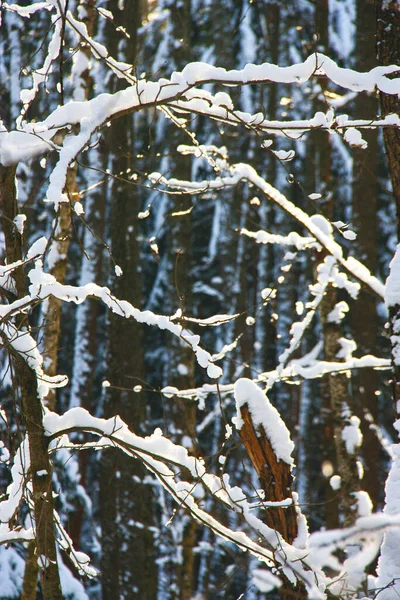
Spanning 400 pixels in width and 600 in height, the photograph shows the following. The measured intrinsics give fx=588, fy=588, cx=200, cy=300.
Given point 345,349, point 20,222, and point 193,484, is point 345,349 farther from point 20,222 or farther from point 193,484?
point 20,222

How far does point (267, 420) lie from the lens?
3.64m

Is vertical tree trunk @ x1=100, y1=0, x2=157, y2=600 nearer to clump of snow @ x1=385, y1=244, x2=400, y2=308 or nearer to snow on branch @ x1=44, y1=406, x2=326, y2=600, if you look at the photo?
snow on branch @ x1=44, y1=406, x2=326, y2=600

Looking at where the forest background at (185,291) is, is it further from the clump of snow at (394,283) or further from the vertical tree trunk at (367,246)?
the clump of snow at (394,283)

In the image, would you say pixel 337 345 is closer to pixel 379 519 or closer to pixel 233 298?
pixel 379 519

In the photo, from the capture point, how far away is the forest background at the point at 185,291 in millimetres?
3391

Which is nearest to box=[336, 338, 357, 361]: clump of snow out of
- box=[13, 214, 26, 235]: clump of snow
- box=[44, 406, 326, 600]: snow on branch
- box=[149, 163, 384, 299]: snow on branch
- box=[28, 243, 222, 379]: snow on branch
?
box=[149, 163, 384, 299]: snow on branch

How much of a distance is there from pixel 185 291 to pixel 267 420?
6.63 ft

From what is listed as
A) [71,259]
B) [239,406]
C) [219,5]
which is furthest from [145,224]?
[239,406]

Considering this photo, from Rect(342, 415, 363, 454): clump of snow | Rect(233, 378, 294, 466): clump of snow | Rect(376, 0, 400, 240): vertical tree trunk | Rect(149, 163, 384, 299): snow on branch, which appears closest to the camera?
Rect(233, 378, 294, 466): clump of snow

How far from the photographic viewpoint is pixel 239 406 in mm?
3674

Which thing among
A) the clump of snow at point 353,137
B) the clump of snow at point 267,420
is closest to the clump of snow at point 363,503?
→ the clump of snow at point 267,420

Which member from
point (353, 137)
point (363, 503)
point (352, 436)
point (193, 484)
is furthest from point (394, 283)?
point (363, 503)

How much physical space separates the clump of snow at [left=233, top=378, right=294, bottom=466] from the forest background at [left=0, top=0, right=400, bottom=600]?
0.67ft

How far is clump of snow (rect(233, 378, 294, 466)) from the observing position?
11.8 feet
